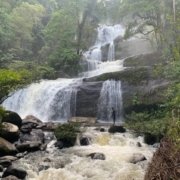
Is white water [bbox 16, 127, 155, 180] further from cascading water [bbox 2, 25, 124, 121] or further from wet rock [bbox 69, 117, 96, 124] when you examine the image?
cascading water [bbox 2, 25, 124, 121]

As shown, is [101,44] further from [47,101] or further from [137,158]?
[137,158]

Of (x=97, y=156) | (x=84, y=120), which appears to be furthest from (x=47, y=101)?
(x=97, y=156)

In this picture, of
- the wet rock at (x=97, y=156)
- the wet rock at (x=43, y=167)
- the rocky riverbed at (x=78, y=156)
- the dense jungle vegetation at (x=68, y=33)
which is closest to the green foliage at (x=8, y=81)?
the rocky riverbed at (x=78, y=156)

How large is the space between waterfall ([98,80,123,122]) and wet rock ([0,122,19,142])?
8.31 meters

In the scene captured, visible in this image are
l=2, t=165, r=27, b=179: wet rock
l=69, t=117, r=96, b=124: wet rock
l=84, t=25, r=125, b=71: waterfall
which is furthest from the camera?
l=84, t=25, r=125, b=71: waterfall

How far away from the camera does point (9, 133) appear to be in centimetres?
1560

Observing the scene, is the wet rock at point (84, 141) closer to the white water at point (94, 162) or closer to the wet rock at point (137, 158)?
the white water at point (94, 162)

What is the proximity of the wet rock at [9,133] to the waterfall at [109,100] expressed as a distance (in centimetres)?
831

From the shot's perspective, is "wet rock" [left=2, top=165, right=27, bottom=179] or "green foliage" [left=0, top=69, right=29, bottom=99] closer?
"wet rock" [left=2, top=165, right=27, bottom=179]

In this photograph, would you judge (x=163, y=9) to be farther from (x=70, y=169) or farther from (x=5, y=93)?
(x=70, y=169)

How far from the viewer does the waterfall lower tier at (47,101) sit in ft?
79.3

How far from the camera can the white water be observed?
11000mm

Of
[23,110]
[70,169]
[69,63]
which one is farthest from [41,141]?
[69,63]

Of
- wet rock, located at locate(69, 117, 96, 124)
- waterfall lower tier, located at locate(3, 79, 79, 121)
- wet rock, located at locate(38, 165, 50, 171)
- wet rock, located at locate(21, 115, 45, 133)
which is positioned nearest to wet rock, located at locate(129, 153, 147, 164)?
wet rock, located at locate(38, 165, 50, 171)
